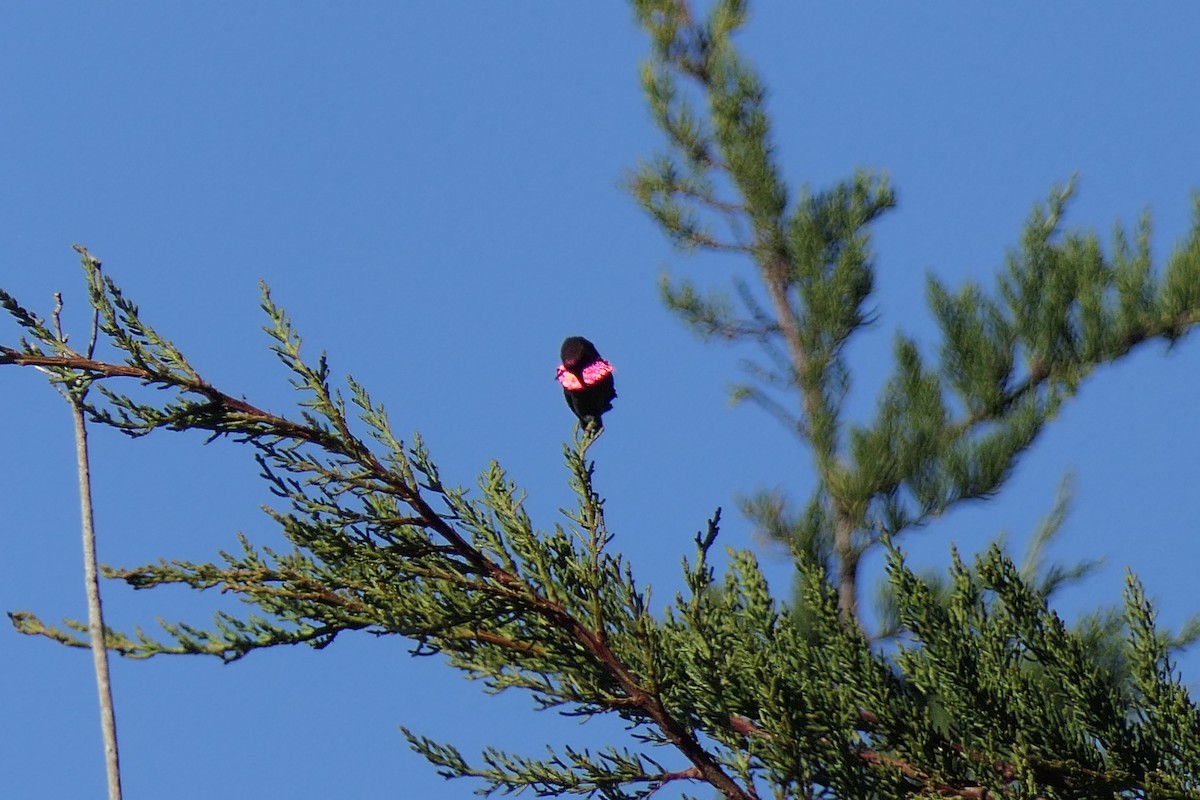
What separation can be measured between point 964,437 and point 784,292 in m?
1.40

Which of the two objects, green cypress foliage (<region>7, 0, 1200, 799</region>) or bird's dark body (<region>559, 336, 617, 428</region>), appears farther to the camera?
bird's dark body (<region>559, 336, 617, 428</region>)

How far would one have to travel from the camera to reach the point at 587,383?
17.3 feet

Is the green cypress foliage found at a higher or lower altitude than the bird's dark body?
lower

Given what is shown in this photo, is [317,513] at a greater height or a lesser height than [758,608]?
greater

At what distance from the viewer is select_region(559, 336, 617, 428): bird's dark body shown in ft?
17.3

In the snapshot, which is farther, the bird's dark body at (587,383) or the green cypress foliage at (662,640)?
the bird's dark body at (587,383)

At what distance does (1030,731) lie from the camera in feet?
13.0

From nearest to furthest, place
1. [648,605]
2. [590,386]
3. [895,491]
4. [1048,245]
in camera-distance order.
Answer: [648,605] < [590,386] < [895,491] < [1048,245]

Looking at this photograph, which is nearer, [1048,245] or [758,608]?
[758,608]

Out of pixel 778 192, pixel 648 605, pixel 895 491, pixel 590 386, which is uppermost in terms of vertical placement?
pixel 778 192

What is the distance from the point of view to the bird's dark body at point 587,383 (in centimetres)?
527

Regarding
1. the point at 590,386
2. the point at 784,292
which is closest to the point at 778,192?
the point at 784,292

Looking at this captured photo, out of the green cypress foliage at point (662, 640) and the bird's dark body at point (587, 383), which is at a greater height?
the bird's dark body at point (587, 383)

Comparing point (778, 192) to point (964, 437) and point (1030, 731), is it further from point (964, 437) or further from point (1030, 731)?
point (1030, 731)
